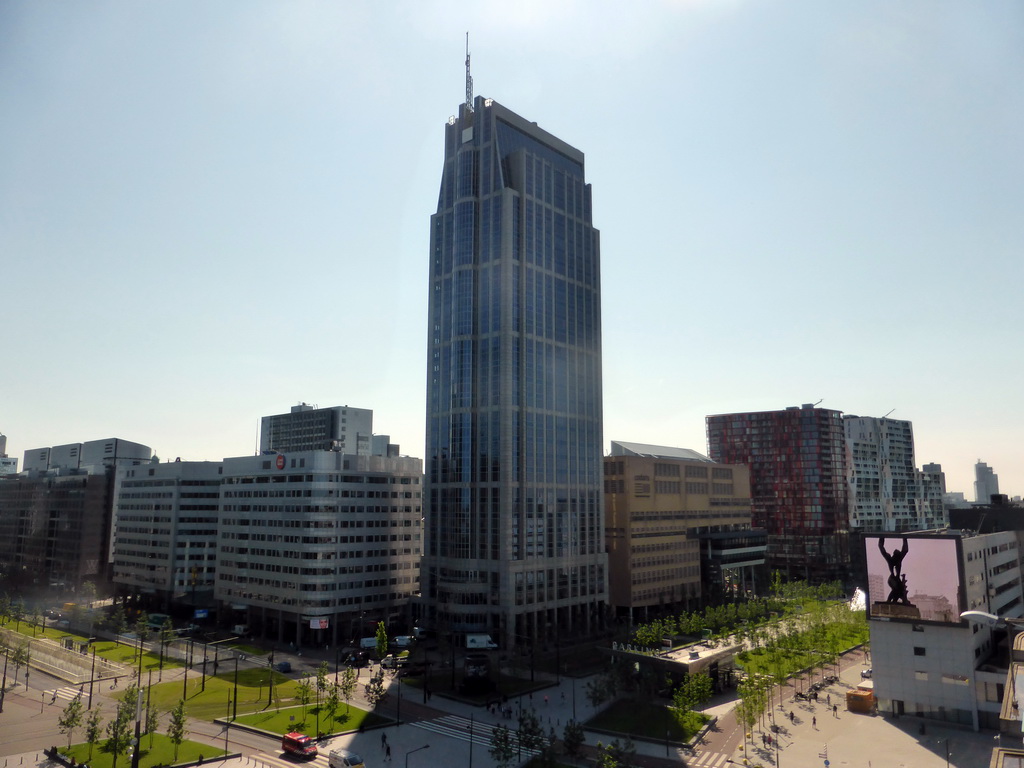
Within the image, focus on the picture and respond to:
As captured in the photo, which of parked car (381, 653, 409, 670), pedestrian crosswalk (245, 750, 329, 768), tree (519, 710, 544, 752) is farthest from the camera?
parked car (381, 653, 409, 670)

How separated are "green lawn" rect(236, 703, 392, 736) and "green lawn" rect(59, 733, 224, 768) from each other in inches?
322

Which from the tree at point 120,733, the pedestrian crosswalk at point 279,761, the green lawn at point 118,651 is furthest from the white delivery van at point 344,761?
the green lawn at point 118,651

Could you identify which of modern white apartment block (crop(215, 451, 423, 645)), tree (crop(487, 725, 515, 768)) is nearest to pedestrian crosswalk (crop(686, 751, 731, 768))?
tree (crop(487, 725, 515, 768))

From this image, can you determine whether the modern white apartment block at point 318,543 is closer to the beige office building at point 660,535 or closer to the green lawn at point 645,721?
the beige office building at point 660,535

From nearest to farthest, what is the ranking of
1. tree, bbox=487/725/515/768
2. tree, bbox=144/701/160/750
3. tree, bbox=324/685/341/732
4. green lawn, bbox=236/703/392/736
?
tree, bbox=487/725/515/768
tree, bbox=144/701/160/750
green lawn, bbox=236/703/392/736
tree, bbox=324/685/341/732

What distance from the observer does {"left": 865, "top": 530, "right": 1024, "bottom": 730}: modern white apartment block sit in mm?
87250

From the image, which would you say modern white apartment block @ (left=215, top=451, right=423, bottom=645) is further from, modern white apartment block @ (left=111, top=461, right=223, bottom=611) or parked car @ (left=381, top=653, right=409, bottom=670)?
parked car @ (left=381, top=653, right=409, bottom=670)

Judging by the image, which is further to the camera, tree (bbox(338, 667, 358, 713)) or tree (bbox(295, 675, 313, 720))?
tree (bbox(338, 667, 358, 713))

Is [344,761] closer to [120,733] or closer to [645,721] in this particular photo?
[120,733]

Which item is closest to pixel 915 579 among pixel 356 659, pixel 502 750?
pixel 502 750

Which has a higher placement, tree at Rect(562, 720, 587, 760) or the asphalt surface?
tree at Rect(562, 720, 587, 760)

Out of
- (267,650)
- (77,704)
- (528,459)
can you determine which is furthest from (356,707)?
(528,459)

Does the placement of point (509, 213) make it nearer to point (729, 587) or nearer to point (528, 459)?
point (528, 459)

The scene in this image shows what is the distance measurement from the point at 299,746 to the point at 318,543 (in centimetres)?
6672
